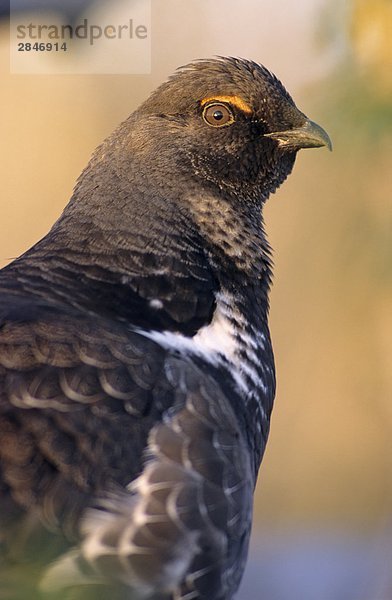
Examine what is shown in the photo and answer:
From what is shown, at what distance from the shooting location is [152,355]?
3.03m

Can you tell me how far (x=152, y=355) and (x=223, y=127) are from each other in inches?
38.2

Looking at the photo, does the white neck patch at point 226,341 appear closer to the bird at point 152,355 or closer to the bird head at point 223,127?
the bird at point 152,355

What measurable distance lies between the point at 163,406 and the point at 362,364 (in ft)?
16.2

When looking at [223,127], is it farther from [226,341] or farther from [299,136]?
[226,341]

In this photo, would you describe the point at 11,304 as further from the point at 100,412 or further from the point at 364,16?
the point at 364,16

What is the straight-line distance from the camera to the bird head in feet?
11.9

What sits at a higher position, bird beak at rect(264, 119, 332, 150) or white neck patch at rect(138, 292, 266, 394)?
bird beak at rect(264, 119, 332, 150)

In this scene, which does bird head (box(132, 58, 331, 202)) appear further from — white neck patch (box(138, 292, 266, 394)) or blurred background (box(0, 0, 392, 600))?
blurred background (box(0, 0, 392, 600))

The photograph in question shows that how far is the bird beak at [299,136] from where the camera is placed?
12.0 ft

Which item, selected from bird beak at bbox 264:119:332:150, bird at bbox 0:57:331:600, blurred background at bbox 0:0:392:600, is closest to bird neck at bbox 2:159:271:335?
bird at bbox 0:57:331:600

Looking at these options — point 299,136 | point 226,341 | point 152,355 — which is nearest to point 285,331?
point 299,136

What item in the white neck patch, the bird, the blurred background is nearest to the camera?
the bird

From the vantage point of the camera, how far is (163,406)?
2965 mm

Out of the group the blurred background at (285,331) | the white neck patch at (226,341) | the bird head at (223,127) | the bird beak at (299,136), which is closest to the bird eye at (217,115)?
the bird head at (223,127)
